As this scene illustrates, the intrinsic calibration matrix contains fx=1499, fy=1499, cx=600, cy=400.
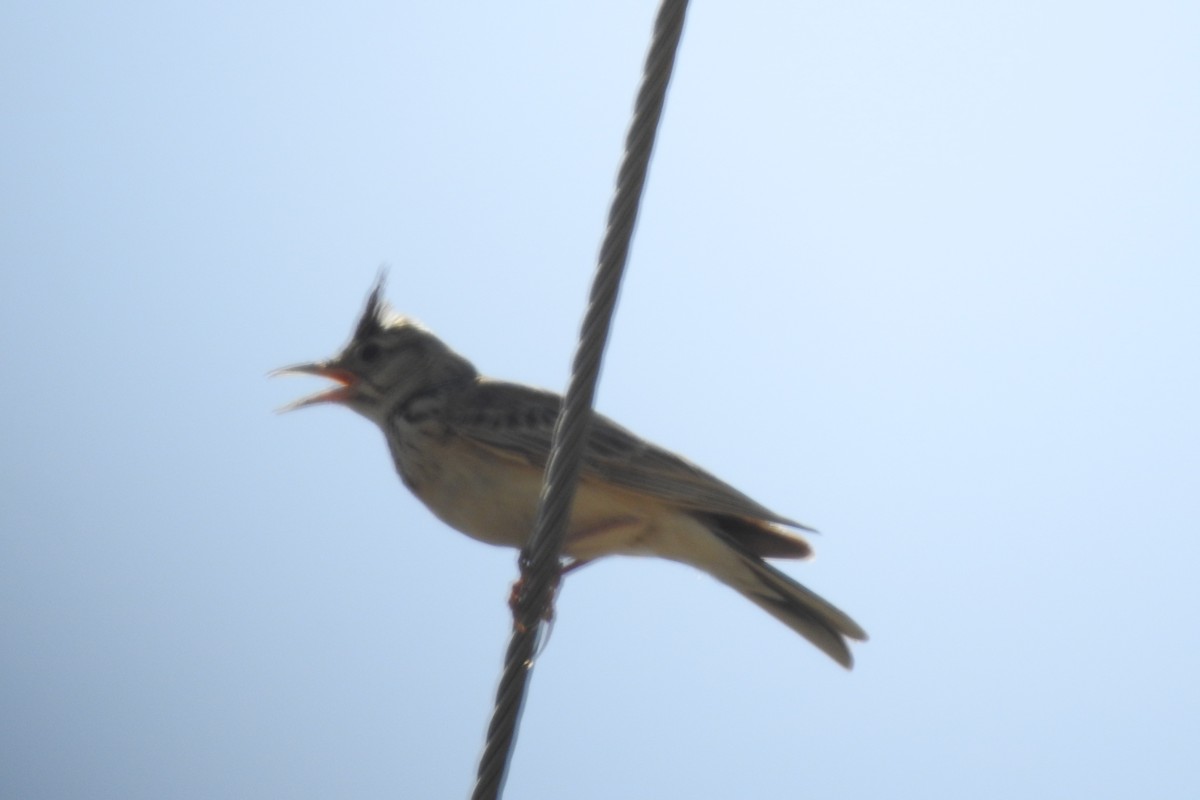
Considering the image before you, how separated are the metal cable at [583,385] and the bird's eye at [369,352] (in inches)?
139

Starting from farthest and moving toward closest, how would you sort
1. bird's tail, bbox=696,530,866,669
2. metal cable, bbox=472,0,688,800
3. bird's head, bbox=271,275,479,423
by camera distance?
bird's head, bbox=271,275,479,423 < bird's tail, bbox=696,530,866,669 < metal cable, bbox=472,0,688,800

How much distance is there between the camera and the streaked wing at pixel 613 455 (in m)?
5.28

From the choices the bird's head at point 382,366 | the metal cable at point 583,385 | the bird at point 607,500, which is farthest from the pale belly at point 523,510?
the metal cable at point 583,385

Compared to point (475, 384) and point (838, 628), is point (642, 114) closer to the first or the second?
point (838, 628)

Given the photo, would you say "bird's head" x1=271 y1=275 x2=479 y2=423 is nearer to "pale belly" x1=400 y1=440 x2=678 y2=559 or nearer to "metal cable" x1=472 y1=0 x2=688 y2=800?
"pale belly" x1=400 y1=440 x2=678 y2=559

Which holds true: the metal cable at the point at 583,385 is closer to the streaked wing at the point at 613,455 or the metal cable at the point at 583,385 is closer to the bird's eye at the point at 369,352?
the streaked wing at the point at 613,455

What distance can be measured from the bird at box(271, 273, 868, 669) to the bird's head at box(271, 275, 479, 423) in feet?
1.23

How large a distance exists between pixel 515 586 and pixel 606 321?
180cm

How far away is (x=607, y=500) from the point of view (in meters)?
5.36

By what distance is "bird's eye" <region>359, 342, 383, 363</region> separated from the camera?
6.58m

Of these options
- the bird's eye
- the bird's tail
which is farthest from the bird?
the bird's eye

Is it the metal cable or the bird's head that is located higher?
the bird's head

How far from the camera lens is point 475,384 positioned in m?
6.26

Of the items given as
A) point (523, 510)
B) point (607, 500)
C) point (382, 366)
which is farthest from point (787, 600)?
point (382, 366)
